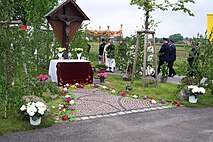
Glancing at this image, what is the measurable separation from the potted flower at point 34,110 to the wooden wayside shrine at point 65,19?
20.0 ft

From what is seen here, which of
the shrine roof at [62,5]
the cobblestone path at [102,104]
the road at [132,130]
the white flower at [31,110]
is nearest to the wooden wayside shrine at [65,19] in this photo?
the shrine roof at [62,5]

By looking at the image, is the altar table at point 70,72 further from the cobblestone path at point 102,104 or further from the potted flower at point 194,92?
the potted flower at point 194,92

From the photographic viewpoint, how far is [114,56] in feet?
51.8

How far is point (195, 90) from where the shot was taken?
8.41 m

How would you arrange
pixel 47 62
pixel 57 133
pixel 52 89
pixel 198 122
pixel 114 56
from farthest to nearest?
1. pixel 114 56
2. pixel 47 62
3. pixel 52 89
4. pixel 198 122
5. pixel 57 133

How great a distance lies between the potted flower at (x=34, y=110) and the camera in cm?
585

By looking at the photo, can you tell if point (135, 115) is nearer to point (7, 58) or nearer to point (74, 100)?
point (74, 100)

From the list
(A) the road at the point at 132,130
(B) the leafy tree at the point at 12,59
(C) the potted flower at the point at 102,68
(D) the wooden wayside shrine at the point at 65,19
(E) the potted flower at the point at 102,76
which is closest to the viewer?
(A) the road at the point at 132,130

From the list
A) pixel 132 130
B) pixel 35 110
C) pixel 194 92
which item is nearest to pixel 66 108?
pixel 35 110

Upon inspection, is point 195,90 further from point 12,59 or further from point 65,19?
point 65,19

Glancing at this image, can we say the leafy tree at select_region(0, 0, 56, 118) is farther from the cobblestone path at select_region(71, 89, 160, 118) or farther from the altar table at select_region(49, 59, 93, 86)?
the altar table at select_region(49, 59, 93, 86)

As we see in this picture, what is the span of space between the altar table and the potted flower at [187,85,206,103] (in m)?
4.21

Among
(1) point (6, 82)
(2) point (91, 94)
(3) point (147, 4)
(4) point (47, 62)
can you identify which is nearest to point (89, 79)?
(2) point (91, 94)

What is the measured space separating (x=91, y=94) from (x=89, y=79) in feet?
6.54
